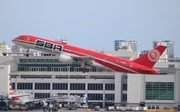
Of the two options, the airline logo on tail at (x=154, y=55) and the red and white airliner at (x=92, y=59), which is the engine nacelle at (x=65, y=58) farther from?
the airline logo on tail at (x=154, y=55)

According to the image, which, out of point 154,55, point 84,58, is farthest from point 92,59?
point 154,55

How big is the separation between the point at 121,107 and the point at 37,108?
2592cm

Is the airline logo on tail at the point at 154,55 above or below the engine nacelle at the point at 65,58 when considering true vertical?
above

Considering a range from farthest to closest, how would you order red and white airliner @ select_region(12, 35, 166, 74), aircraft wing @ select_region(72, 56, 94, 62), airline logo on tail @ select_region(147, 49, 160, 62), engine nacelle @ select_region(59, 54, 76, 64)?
1. airline logo on tail @ select_region(147, 49, 160, 62)
2. red and white airliner @ select_region(12, 35, 166, 74)
3. engine nacelle @ select_region(59, 54, 76, 64)
4. aircraft wing @ select_region(72, 56, 94, 62)

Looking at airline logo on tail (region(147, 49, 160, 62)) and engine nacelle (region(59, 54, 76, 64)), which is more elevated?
airline logo on tail (region(147, 49, 160, 62))

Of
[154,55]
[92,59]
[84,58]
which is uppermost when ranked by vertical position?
[154,55]

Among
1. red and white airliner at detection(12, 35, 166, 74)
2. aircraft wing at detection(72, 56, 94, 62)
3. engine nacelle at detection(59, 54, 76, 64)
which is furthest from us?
red and white airliner at detection(12, 35, 166, 74)

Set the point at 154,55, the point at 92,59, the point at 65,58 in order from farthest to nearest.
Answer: the point at 154,55 → the point at 92,59 → the point at 65,58

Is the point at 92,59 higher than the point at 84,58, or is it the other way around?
the point at 84,58

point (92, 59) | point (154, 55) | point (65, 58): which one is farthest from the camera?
point (154, 55)

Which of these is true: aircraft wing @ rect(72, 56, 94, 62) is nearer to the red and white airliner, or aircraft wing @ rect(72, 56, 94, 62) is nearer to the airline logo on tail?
the red and white airliner

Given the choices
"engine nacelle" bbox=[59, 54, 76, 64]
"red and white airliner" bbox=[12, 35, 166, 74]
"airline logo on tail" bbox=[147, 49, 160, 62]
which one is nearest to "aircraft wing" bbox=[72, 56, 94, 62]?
"red and white airliner" bbox=[12, 35, 166, 74]

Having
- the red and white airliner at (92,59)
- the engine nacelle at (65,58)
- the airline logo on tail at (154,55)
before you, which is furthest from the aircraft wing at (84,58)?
the airline logo on tail at (154,55)

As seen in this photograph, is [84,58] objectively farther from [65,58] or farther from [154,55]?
Result: [154,55]
